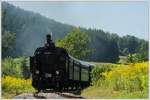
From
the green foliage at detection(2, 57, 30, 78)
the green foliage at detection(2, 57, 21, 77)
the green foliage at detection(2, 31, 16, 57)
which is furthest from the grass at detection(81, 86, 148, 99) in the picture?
the green foliage at detection(2, 31, 16, 57)

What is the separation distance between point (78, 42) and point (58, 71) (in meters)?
0.69

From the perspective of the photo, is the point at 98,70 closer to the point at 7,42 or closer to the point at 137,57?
the point at 137,57

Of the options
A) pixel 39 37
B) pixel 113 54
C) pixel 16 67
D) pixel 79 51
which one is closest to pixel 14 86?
pixel 16 67

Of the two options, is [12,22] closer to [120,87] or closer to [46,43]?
[46,43]

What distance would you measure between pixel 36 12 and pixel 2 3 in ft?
1.99

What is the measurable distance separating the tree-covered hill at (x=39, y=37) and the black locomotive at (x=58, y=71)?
19cm

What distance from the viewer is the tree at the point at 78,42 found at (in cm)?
1770

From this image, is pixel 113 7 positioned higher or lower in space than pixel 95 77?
higher

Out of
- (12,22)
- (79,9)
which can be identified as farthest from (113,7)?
(12,22)

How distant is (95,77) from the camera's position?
704 inches

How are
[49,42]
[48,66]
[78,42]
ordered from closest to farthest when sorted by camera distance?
[78,42]
[49,42]
[48,66]

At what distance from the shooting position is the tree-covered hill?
58.0 ft

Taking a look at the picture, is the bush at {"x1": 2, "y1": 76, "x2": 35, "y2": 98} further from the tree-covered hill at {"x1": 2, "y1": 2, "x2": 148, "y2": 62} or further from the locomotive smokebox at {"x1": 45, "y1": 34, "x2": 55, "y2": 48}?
the locomotive smokebox at {"x1": 45, "y1": 34, "x2": 55, "y2": 48}

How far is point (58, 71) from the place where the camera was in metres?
18.0
